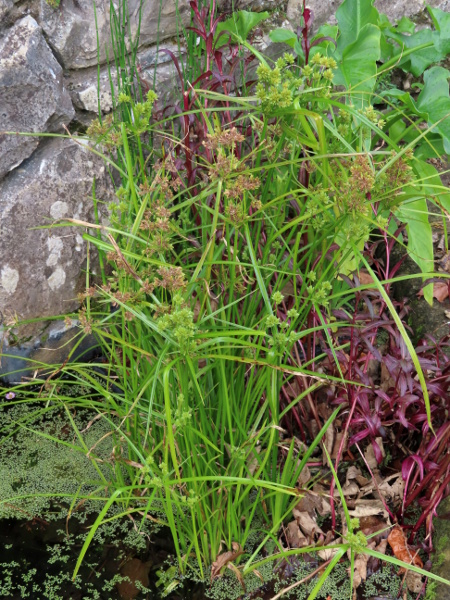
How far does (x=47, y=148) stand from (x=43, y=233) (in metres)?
0.30

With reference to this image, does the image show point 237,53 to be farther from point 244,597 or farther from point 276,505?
point 244,597

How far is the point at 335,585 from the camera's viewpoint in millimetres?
1799

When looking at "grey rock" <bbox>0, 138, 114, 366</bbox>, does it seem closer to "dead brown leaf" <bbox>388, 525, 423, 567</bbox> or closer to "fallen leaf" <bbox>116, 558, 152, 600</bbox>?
"fallen leaf" <bbox>116, 558, 152, 600</bbox>

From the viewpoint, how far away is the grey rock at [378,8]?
2828mm

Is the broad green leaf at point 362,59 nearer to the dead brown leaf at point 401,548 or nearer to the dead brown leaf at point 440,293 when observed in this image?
the dead brown leaf at point 440,293

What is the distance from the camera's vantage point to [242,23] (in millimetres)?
2354

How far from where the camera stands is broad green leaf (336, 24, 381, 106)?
2285 mm

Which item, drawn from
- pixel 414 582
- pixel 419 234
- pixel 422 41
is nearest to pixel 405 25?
pixel 422 41

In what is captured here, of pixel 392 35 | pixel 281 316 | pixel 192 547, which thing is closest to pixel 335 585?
pixel 192 547

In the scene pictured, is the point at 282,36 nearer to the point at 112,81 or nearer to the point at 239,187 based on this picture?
the point at 112,81

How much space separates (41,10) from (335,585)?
6.65 ft

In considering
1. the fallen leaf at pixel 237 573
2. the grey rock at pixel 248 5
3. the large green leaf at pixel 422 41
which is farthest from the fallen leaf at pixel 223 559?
the grey rock at pixel 248 5

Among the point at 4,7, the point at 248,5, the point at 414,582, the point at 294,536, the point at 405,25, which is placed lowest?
the point at 414,582

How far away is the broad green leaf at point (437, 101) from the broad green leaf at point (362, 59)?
21 cm
